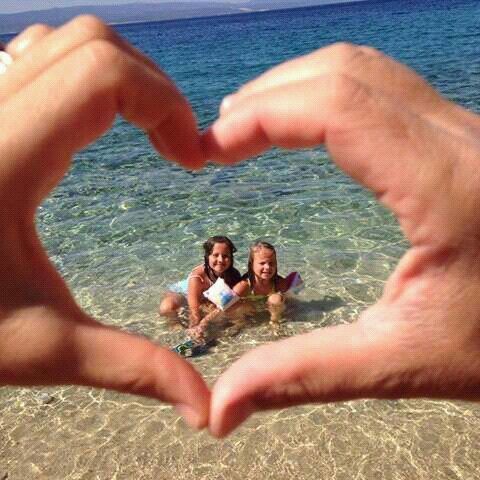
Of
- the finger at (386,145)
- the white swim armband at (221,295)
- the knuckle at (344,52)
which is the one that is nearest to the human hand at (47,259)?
the finger at (386,145)

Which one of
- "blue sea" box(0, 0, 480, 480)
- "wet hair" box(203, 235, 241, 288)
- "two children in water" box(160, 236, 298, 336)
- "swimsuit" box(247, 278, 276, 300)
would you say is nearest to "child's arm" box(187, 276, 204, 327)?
"two children in water" box(160, 236, 298, 336)

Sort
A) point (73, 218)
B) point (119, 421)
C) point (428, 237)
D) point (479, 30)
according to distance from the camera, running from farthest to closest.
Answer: point (479, 30) < point (73, 218) < point (119, 421) < point (428, 237)

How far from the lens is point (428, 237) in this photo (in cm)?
121

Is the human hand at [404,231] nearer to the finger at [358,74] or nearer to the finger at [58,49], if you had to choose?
the finger at [358,74]

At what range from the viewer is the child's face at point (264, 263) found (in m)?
6.53

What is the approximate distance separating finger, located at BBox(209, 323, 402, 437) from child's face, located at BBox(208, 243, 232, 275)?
17.2ft

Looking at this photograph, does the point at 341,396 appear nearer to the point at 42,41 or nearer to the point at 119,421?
the point at 42,41

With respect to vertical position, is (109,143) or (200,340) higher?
(200,340)

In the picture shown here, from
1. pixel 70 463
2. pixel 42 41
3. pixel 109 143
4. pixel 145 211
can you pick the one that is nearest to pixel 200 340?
pixel 70 463

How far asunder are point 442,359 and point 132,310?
5948 millimetres

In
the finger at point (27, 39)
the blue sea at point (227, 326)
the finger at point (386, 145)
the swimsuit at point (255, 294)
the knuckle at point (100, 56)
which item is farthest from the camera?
the swimsuit at point (255, 294)

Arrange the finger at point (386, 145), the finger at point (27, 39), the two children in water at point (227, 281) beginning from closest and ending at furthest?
the finger at point (386, 145), the finger at point (27, 39), the two children in water at point (227, 281)

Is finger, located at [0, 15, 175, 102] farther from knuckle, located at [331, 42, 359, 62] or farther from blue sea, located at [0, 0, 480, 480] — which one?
blue sea, located at [0, 0, 480, 480]

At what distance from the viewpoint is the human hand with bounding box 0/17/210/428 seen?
1222 millimetres
